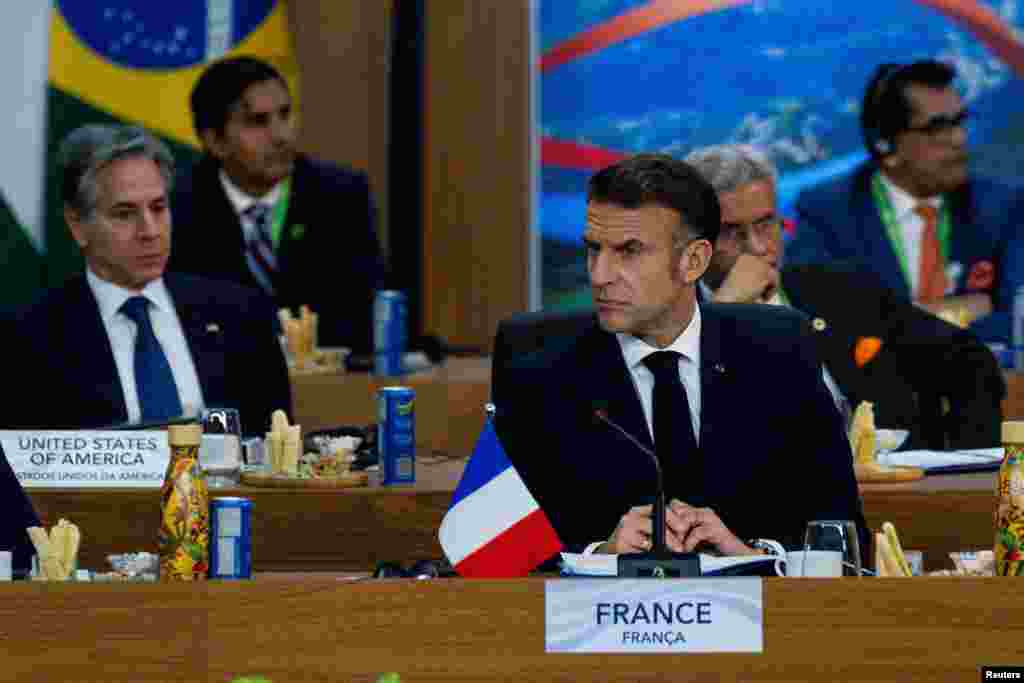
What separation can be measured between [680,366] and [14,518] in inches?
48.7

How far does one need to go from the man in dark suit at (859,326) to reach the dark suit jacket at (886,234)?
1.57 metres

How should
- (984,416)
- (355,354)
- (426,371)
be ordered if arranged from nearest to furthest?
(984,416)
(426,371)
(355,354)

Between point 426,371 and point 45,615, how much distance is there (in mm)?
3235

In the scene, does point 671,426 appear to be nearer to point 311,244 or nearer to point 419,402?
point 419,402

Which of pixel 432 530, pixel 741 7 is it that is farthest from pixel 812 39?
pixel 432 530

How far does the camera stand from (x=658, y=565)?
11.1 ft

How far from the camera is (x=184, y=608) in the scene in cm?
329

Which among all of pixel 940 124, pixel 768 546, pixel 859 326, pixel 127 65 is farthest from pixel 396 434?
pixel 127 65

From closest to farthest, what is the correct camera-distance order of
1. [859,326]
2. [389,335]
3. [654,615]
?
[654,615] → [859,326] → [389,335]

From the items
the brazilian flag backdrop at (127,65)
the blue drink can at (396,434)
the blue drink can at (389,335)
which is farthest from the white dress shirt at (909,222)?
the blue drink can at (396,434)

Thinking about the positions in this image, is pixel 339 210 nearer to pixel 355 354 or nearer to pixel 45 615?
pixel 355 354

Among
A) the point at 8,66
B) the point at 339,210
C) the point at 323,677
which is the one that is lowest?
the point at 323,677

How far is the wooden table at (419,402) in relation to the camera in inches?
240

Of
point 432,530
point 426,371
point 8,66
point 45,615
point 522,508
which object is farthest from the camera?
point 8,66
